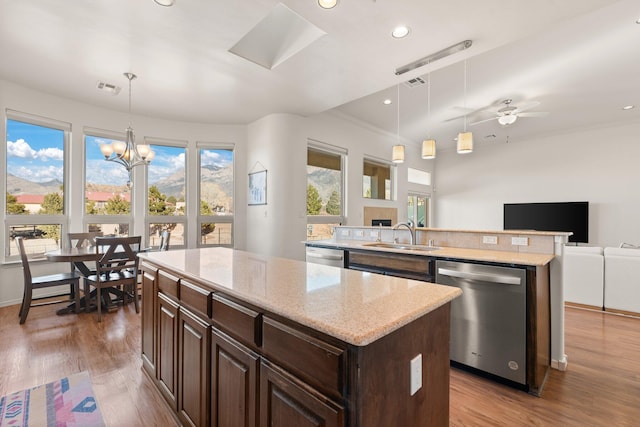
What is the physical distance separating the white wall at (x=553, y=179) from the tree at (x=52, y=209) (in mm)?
9031

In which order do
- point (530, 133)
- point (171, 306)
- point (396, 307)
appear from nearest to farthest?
1. point (396, 307)
2. point (171, 306)
3. point (530, 133)

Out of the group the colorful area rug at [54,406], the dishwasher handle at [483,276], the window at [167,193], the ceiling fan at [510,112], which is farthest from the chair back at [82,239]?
the ceiling fan at [510,112]

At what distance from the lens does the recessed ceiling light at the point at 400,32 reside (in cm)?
268

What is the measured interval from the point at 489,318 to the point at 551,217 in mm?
6500

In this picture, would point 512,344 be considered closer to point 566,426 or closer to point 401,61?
point 566,426

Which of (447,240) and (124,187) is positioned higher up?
(124,187)

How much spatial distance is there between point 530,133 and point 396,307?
27.4ft

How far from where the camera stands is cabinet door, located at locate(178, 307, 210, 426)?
1391 millimetres

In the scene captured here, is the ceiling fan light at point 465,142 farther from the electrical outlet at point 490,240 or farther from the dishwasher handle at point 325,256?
the dishwasher handle at point 325,256

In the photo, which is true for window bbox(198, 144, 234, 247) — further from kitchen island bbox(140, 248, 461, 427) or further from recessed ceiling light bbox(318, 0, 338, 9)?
kitchen island bbox(140, 248, 461, 427)

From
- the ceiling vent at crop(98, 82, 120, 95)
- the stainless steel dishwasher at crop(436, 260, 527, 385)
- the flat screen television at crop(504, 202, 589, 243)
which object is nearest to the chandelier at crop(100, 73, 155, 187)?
the ceiling vent at crop(98, 82, 120, 95)

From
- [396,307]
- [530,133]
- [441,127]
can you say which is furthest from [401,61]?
[530,133]

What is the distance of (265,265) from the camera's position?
181 centimetres

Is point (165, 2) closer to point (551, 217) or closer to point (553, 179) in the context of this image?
point (551, 217)
